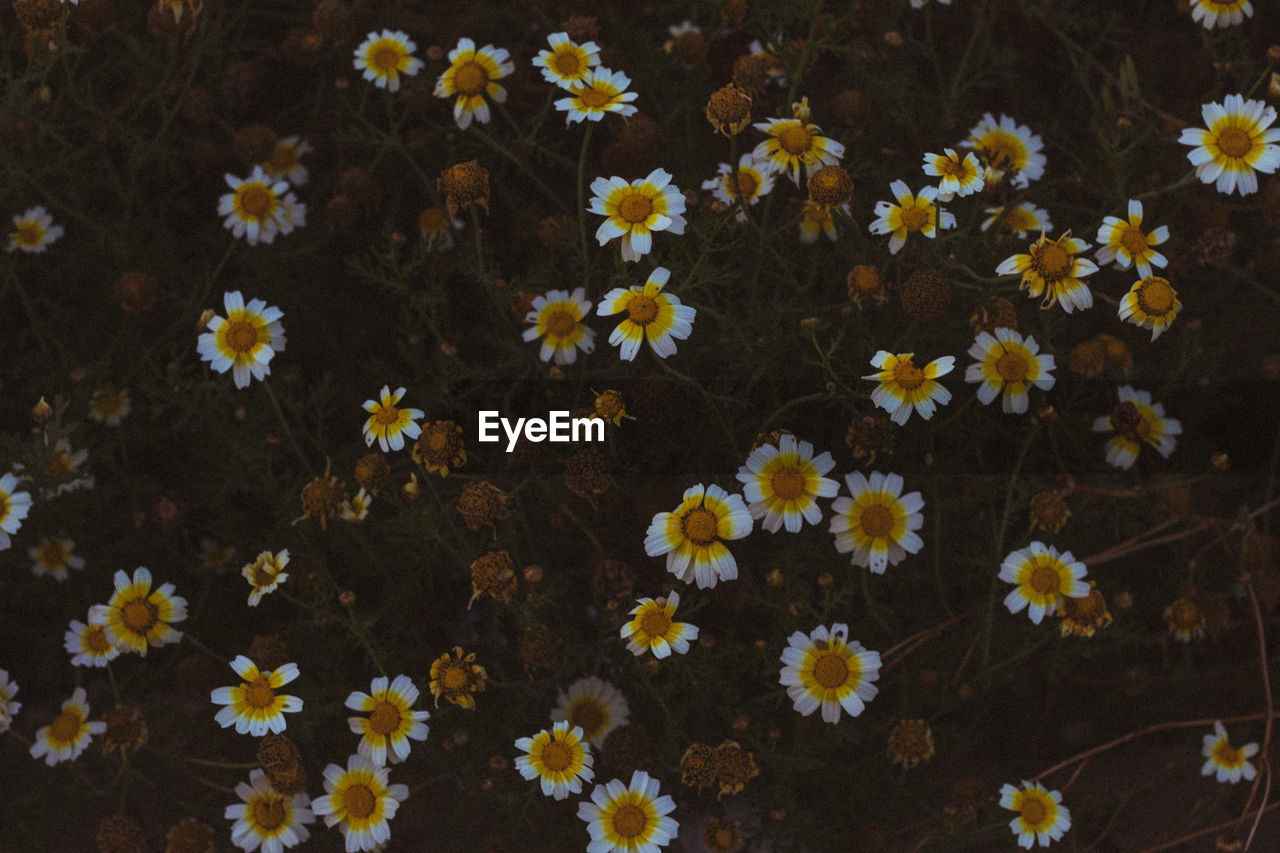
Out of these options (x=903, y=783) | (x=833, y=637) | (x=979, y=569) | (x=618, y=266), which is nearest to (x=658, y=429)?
(x=618, y=266)

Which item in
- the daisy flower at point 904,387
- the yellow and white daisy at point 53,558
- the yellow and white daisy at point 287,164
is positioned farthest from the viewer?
the yellow and white daisy at point 287,164

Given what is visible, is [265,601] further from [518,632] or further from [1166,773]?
[1166,773]

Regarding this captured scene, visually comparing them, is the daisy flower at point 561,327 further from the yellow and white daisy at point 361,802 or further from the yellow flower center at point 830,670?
the yellow and white daisy at point 361,802

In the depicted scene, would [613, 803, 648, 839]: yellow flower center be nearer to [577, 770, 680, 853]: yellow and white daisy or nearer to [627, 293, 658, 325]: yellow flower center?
[577, 770, 680, 853]: yellow and white daisy

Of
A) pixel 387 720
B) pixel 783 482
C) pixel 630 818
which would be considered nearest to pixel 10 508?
pixel 387 720

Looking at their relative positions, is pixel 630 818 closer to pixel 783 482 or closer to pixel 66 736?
pixel 783 482

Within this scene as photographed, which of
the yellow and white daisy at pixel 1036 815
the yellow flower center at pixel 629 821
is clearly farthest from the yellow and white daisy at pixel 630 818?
the yellow and white daisy at pixel 1036 815
